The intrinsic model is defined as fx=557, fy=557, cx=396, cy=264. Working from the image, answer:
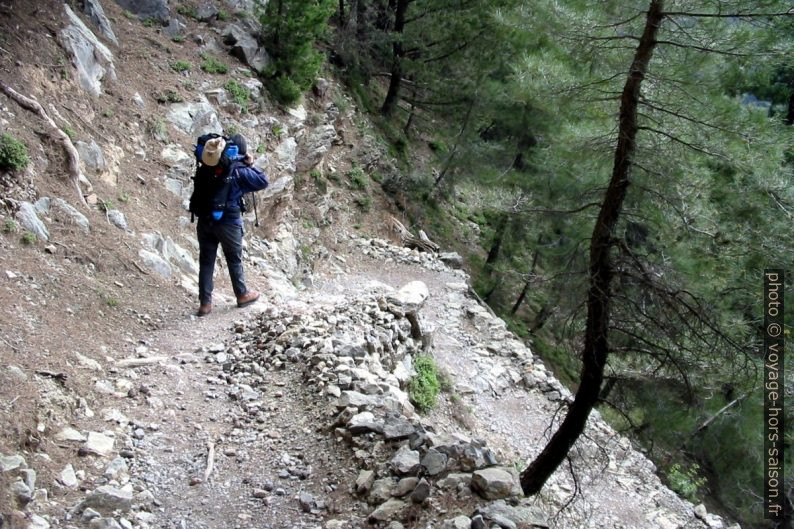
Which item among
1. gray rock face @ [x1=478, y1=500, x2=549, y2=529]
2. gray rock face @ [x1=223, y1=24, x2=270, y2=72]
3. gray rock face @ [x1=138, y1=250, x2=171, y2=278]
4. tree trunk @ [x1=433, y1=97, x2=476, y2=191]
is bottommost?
gray rock face @ [x1=138, y1=250, x2=171, y2=278]

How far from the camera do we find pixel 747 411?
1312 cm

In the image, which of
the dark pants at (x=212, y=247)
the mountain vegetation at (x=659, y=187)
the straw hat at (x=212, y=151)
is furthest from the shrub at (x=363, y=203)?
the mountain vegetation at (x=659, y=187)

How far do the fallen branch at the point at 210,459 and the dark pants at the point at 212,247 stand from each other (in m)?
2.76

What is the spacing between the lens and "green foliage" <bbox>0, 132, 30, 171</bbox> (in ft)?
20.4

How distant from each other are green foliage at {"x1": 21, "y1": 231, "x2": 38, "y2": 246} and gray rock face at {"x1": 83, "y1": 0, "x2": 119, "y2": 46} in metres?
5.84

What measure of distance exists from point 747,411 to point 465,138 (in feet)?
35.7

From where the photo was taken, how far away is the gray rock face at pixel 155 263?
24.6ft

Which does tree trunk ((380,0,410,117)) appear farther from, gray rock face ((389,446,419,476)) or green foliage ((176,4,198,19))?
gray rock face ((389,446,419,476))

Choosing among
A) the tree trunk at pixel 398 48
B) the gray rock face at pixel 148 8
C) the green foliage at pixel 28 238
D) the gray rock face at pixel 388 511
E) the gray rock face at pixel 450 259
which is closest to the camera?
the gray rock face at pixel 388 511

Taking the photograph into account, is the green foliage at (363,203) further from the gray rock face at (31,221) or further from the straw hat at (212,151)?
the gray rock face at (31,221)

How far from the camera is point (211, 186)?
6.63m

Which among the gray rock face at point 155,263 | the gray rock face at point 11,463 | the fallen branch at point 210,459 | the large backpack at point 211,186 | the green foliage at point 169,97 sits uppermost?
the green foliage at point 169,97

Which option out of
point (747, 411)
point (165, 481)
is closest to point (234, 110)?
point (165, 481)

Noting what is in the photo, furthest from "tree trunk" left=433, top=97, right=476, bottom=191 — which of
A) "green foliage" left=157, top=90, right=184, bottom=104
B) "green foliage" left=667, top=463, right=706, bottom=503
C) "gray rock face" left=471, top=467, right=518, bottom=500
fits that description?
"gray rock face" left=471, top=467, right=518, bottom=500
